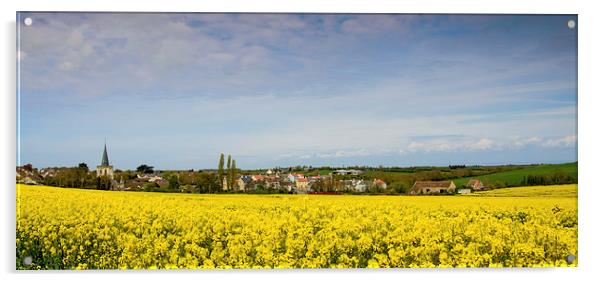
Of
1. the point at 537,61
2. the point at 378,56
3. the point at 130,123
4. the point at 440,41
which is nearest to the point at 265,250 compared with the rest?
the point at 130,123

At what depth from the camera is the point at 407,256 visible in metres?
5.57

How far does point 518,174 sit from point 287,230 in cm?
228

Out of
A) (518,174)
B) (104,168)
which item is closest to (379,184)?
(518,174)

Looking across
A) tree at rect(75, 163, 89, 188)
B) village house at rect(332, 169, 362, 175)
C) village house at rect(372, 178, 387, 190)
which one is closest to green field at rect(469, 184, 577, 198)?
village house at rect(372, 178, 387, 190)

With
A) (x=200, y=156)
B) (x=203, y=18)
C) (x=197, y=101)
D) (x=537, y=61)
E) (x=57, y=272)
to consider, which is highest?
(x=203, y=18)

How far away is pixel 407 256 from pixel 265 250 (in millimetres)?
1313

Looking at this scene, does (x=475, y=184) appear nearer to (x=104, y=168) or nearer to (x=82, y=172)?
(x=104, y=168)

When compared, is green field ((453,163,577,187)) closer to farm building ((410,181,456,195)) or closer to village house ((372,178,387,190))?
farm building ((410,181,456,195))

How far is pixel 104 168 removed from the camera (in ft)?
18.5

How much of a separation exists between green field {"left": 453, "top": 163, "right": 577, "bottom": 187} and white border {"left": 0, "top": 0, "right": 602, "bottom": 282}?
0.46 feet

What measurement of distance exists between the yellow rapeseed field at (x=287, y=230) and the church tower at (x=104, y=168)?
0.20 metres

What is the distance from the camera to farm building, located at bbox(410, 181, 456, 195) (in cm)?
582

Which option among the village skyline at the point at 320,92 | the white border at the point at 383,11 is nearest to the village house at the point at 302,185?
the village skyline at the point at 320,92
